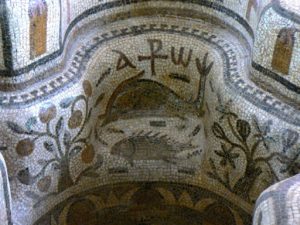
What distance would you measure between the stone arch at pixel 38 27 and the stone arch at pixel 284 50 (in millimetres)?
755

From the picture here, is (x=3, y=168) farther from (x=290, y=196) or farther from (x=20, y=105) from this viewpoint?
(x=290, y=196)

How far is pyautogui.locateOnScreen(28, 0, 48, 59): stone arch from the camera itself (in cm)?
235

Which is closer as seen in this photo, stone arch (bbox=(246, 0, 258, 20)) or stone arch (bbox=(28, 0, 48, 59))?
stone arch (bbox=(28, 0, 48, 59))

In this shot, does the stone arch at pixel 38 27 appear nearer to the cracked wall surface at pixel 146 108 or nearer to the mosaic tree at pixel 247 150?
the cracked wall surface at pixel 146 108

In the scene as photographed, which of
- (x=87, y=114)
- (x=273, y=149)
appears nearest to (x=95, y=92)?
(x=87, y=114)

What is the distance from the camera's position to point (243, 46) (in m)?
2.70

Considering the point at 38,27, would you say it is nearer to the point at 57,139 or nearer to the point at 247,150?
the point at 57,139

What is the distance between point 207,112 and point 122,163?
0.36 m

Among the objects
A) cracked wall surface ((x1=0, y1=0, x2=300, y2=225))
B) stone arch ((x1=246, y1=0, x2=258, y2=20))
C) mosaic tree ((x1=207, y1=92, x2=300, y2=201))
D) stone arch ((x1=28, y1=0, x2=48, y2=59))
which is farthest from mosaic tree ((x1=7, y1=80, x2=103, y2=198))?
stone arch ((x1=246, y1=0, x2=258, y2=20))

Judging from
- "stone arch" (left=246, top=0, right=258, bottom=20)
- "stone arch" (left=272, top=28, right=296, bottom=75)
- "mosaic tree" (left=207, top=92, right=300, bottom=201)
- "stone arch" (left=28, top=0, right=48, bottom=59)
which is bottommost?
"mosaic tree" (left=207, top=92, right=300, bottom=201)

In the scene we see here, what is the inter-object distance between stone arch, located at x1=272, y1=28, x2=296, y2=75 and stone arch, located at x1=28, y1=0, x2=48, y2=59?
29.7 inches

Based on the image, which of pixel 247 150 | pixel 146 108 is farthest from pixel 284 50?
pixel 146 108

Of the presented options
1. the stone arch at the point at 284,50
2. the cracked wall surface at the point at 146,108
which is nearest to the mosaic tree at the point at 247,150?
the cracked wall surface at the point at 146,108

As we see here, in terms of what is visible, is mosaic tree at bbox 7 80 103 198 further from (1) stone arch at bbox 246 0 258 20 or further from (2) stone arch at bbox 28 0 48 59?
(1) stone arch at bbox 246 0 258 20
